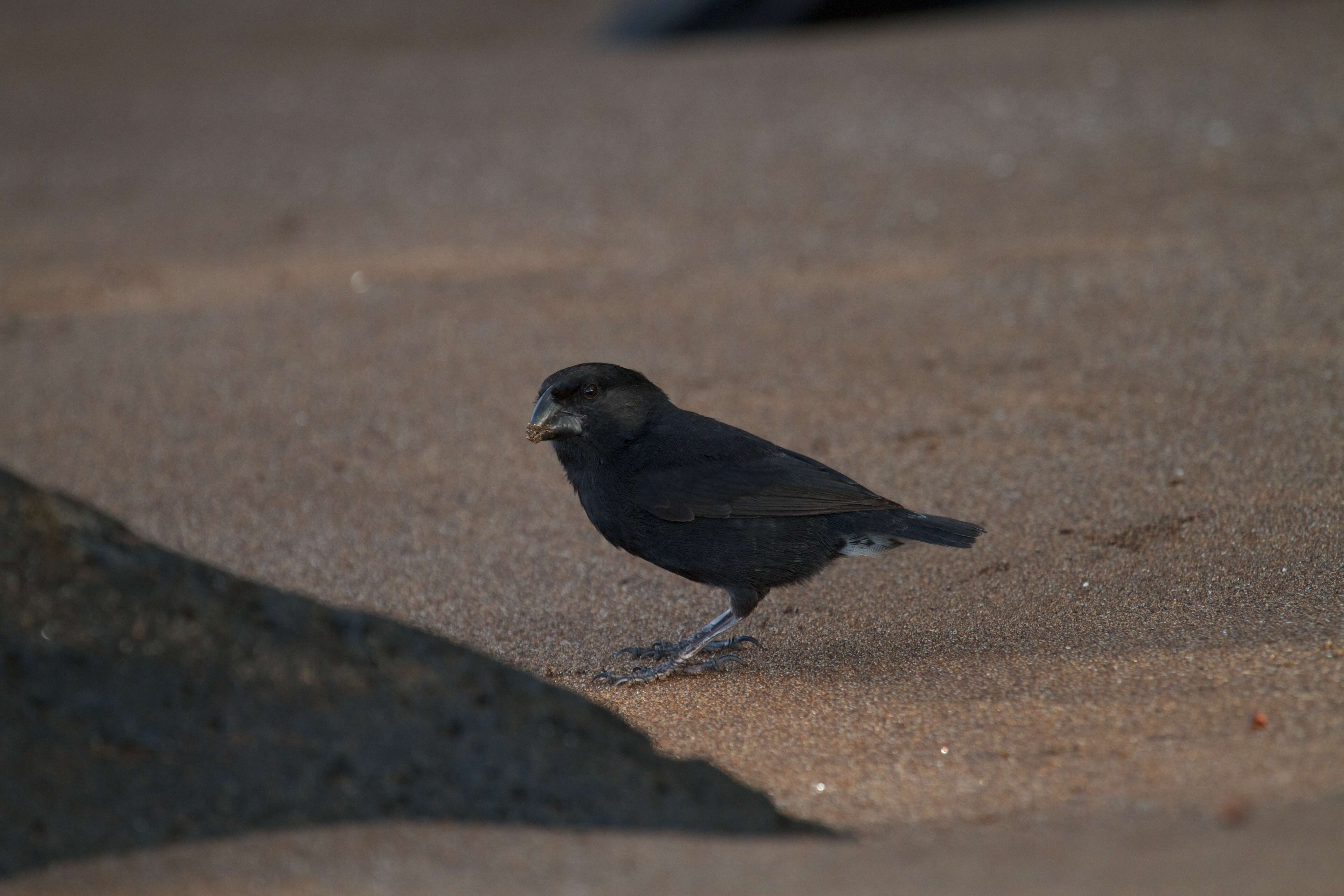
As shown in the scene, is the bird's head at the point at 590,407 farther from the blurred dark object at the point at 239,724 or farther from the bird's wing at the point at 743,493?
the blurred dark object at the point at 239,724

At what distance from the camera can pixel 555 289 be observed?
8.12 metres

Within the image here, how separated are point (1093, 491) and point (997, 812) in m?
2.41

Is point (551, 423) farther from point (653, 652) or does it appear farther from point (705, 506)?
point (653, 652)

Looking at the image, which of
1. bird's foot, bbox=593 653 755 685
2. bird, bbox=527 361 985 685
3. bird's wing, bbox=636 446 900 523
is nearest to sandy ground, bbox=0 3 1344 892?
bird's foot, bbox=593 653 755 685

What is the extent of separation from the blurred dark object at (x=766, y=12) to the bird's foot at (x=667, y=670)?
1157 centimetres

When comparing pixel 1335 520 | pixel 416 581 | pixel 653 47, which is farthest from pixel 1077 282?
pixel 653 47

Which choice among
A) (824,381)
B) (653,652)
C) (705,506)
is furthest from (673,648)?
(824,381)

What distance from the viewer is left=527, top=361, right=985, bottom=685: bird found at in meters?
4.33

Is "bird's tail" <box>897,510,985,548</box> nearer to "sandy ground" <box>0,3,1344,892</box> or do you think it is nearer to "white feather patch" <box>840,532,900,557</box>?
"white feather patch" <box>840,532,900,557</box>

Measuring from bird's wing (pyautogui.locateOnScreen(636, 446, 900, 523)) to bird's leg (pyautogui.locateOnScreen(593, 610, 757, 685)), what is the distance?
1.26ft

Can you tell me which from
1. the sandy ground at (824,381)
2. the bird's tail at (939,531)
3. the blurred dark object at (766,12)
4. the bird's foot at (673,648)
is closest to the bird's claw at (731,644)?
the bird's foot at (673,648)

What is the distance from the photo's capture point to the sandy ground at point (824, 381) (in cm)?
319

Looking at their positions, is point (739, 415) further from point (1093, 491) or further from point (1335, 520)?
point (1335, 520)

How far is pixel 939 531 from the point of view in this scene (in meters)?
4.26
